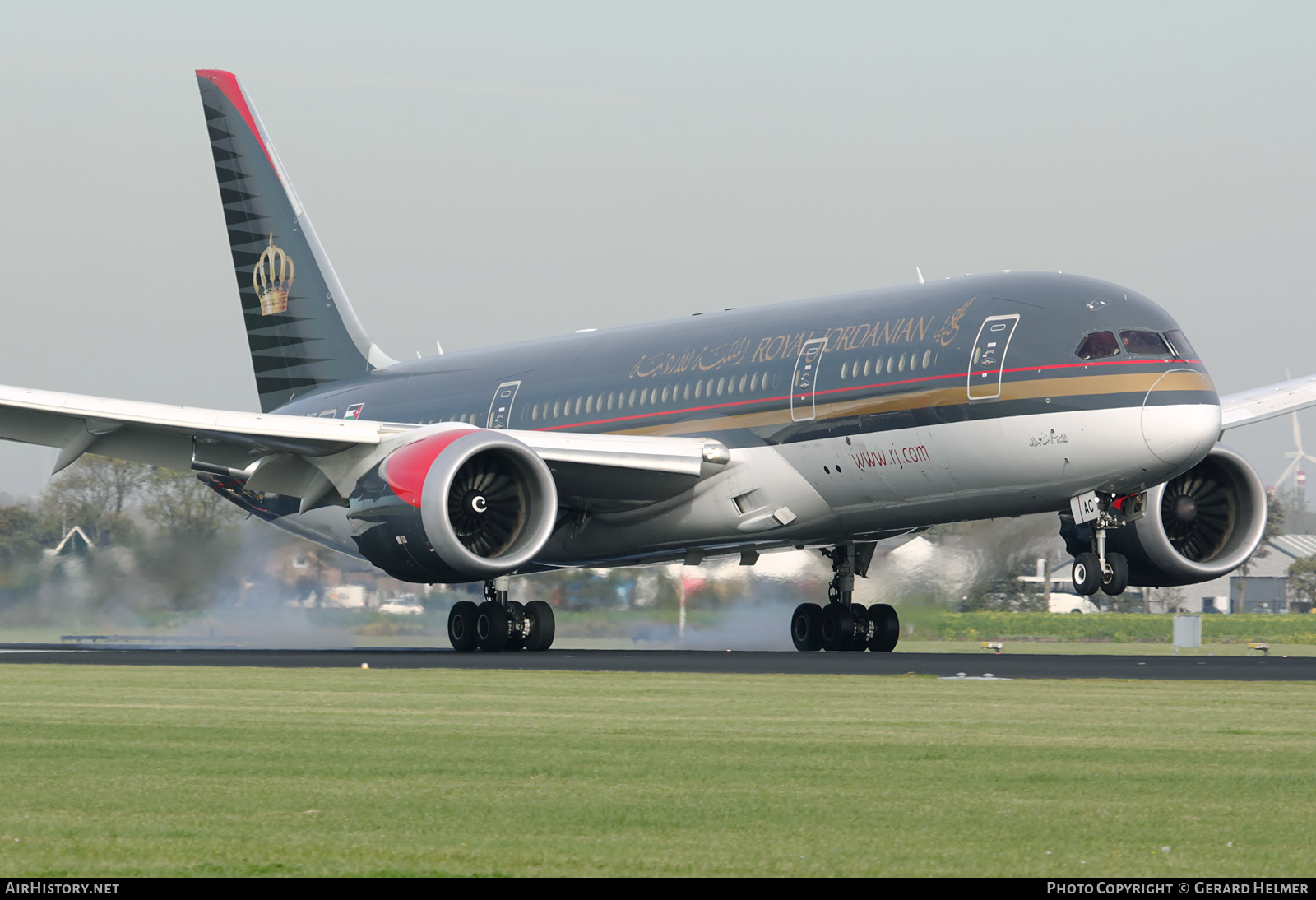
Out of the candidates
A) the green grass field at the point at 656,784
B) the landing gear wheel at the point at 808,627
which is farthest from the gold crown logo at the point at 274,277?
the green grass field at the point at 656,784

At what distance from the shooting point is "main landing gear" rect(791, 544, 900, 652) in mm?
30484

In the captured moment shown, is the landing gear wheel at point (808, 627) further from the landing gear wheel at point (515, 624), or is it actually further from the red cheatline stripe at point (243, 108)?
the red cheatline stripe at point (243, 108)

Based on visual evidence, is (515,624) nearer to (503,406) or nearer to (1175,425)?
(503,406)

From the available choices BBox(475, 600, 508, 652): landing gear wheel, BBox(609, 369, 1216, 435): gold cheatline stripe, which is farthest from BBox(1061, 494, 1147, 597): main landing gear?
BBox(475, 600, 508, 652): landing gear wheel

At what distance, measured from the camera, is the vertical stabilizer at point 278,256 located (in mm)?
37125

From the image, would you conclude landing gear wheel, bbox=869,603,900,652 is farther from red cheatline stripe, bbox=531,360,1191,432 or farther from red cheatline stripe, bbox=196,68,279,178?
red cheatline stripe, bbox=196,68,279,178

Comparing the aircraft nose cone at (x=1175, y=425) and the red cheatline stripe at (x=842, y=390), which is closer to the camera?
the aircraft nose cone at (x=1175, y=425)

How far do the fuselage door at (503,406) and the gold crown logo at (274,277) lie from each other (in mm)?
6960

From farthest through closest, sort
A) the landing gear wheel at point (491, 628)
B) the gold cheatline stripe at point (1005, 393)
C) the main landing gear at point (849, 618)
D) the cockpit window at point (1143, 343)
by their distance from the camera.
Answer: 1. the main landing gear at point (849, 618)
2. the landing gear wheel at point (491, 628)
3. the cockpit window at point (1143, 343)
4. the gold cheatline stripe at point (1005, 393)

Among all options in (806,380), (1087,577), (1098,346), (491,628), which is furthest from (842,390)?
(491,628)

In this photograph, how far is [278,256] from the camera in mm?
37188

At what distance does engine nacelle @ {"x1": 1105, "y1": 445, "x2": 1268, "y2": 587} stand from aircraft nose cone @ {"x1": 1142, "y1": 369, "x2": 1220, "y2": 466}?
15.6 ft
